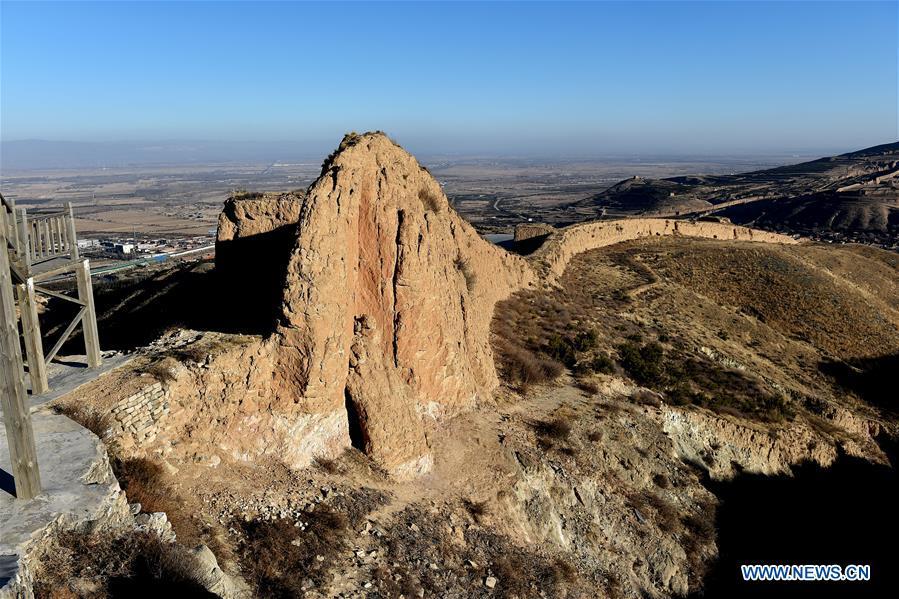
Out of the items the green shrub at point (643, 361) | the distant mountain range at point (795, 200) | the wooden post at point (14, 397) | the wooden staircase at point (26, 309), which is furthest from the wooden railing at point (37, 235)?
the distant mountain range at point (795, 200)

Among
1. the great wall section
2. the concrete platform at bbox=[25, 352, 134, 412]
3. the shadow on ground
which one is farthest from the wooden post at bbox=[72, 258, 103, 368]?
the great wall section

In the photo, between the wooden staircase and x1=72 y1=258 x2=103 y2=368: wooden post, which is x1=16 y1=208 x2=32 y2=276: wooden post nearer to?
the wooden staircase

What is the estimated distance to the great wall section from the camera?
372 inches

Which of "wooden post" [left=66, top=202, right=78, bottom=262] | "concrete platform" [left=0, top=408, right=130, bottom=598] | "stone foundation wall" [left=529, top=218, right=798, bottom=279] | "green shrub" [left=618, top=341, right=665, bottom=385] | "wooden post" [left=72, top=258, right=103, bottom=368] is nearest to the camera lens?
"concrete platform" [left=0, top=408, right=130, bottom=598]

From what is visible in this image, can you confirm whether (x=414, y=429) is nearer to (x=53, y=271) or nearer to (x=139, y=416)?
(x=139, y=416)

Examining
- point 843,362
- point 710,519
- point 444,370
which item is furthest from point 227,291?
point 843,362

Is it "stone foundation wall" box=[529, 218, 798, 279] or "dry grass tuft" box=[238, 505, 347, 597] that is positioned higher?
"stone foundation wall" box=[529, 218, 798, 279]

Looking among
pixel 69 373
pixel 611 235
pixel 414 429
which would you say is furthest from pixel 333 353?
pixel 611 235

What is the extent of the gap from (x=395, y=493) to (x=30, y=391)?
6701 millimetres

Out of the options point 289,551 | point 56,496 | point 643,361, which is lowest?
point 643,361

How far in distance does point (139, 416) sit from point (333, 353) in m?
3.35

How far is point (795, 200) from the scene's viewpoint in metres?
88.3

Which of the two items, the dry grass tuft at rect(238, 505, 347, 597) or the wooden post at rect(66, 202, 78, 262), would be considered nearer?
the dry grass tuft at rect(238, 505, 347, 597)

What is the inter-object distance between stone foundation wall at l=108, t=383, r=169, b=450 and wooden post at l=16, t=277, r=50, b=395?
1677 millimetres
